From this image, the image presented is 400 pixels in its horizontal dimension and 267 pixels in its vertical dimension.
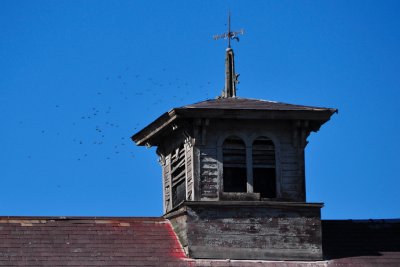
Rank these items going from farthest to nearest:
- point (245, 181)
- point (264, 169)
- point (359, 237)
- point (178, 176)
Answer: point (178, 176) → point (359, 237) → point (264, 169) → point (245, 181)

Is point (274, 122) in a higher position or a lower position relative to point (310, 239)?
higher

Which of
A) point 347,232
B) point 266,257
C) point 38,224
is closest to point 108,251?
point 38,224

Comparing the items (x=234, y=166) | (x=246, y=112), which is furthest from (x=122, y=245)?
(x=246, y=112)

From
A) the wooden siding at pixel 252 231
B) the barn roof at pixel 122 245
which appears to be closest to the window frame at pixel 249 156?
the wooden siding at pixel 252 231

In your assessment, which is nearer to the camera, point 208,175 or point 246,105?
point 208,175

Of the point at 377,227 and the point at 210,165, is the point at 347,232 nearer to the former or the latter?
the point at 377,227

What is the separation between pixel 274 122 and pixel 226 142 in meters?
1.20

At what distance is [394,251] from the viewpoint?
2772 centimetres

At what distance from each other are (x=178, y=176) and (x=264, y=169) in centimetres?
228

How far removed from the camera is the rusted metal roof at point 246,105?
27.4 m

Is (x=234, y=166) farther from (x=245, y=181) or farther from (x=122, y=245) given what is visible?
(x=122, y=245)

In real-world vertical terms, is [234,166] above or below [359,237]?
above

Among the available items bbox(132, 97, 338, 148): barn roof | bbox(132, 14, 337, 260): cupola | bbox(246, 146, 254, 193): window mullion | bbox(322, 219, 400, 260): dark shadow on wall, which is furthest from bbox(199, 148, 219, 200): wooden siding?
bbox(322, 219, 400, 260): dark shadow on wall

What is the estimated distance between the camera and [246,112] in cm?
2720
